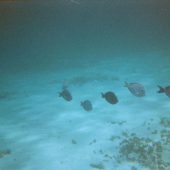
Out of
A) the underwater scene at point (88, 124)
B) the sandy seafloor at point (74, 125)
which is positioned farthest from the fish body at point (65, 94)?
the sandy seafloor at point (74, 125)

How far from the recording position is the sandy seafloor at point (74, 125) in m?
7.61

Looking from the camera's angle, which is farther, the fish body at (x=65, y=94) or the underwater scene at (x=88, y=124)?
the fish body at (x=65, y=94)

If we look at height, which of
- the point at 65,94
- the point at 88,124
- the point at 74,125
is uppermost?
the point at 74,125

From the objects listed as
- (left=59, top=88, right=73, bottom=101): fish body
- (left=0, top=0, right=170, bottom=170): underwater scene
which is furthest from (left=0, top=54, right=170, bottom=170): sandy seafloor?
(left=59, top=88, right=73, bottom=101): fish body

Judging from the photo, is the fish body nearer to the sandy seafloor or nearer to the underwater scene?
the underwater scene

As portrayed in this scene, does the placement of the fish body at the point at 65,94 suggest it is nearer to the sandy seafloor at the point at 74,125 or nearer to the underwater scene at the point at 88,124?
the underwater scene at the point at 88,124

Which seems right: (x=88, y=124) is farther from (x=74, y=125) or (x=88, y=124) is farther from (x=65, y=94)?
(x=65, y=94)

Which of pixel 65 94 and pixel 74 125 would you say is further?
pixel 74 125

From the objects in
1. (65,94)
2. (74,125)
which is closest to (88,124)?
(74,125)

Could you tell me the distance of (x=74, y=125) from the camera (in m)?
9.86

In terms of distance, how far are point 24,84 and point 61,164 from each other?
11.7 metres

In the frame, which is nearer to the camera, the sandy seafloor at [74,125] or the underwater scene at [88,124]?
the underwater scene at [88,124]

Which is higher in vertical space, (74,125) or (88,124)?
(74,125)

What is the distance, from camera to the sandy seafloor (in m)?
7.61
